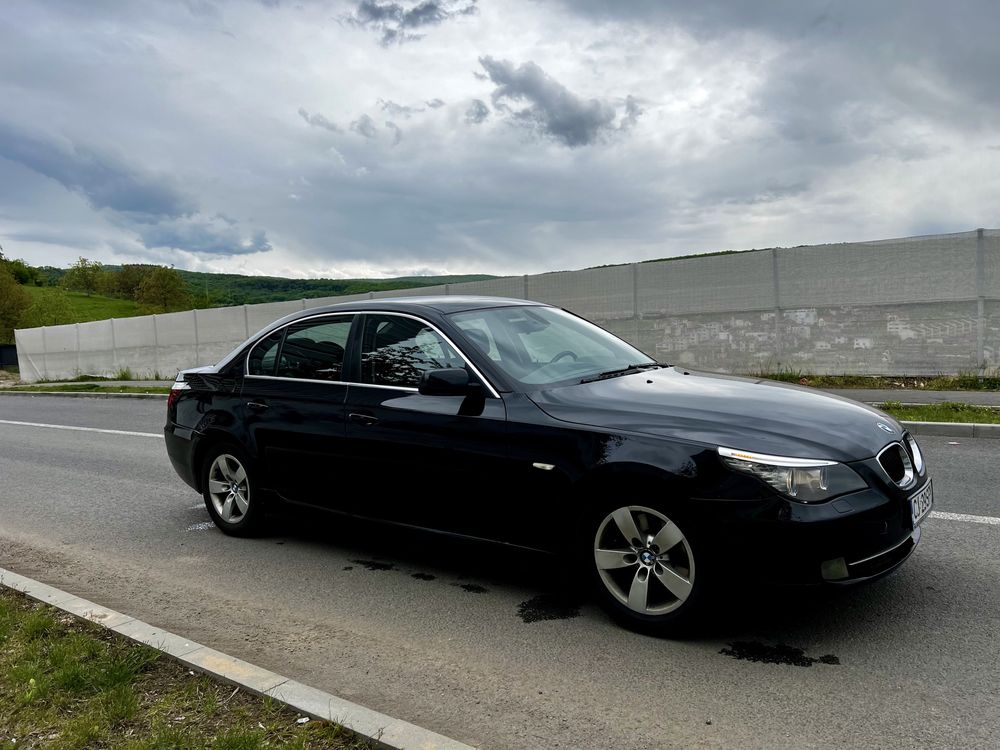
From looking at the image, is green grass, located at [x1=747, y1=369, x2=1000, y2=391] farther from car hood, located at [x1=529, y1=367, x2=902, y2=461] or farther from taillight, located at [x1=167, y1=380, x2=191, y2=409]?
taillight, located at [x1=167, y1=380, x2=191, y2=409]

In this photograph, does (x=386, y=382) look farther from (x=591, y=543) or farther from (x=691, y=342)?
(x=691, y=342)

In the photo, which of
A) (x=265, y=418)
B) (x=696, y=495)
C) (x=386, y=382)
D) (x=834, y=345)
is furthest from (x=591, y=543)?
(x=834, y=345)

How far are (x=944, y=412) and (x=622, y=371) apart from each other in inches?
284

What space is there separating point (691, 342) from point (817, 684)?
14.2 metres

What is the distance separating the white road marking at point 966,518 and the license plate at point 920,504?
171 cm

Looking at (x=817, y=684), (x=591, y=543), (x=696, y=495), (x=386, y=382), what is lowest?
(x=817, y=684)

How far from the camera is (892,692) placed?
314 cm

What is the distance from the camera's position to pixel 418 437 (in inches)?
175

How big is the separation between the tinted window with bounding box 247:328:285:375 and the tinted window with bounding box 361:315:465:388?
0.92 m

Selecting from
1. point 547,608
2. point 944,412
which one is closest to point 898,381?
point 944,412

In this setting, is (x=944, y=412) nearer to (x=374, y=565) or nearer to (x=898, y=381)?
(x=898, y=381)

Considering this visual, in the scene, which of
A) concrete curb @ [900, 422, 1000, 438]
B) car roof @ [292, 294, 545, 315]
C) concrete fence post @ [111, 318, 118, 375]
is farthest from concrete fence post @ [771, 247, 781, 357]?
concrete fence post @ [111, 318, 118, 375]

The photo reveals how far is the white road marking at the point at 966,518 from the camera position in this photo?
5.38 meters

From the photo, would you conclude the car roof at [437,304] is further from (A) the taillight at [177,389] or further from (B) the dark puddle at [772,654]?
(B) the dark puddle at [772,654]
